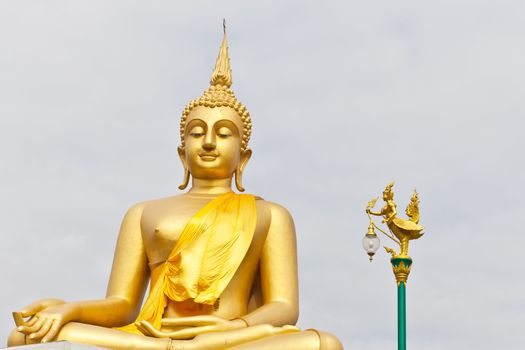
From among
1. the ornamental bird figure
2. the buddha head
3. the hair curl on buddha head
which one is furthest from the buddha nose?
the ornamental bird figure

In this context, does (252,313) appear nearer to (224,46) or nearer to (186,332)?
(186,332)

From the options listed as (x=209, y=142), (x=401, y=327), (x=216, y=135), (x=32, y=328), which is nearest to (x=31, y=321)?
(x=32, y=328)

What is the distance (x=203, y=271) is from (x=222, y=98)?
70.9 inches

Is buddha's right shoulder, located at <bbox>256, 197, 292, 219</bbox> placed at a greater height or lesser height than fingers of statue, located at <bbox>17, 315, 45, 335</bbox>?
greater

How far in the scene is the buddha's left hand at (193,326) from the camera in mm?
11156

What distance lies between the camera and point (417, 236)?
12570 millimetres

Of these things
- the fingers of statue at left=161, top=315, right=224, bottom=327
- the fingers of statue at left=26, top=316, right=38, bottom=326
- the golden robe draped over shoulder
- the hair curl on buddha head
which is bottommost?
the fingers of statue at left=26, top=316, right=38, bottom=326

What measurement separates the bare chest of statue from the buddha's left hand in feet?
1.55

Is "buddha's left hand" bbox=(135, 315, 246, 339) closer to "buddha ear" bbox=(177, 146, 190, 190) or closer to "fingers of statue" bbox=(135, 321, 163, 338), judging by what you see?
"fingers of statue" bbox=(135, 321, 163, 338)

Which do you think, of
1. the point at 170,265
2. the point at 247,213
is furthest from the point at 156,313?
the point at 247,213

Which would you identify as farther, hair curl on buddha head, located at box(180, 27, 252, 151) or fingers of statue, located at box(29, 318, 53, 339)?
hair curl on buddha head, located at box(180, 27, 252, 151)

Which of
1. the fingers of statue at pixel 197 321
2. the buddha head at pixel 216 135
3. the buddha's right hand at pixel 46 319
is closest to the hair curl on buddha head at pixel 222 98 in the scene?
the buddha head at pixel 216 135

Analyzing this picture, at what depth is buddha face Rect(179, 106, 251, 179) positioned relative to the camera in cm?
1261

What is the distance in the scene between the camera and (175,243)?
39.6 feet
